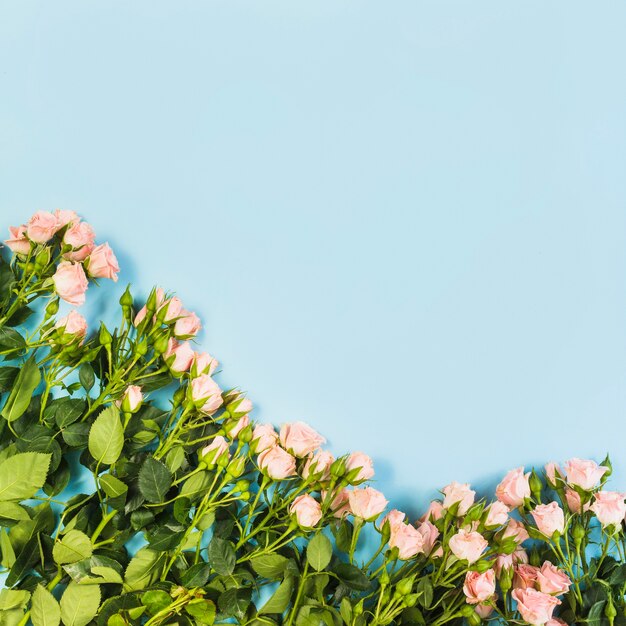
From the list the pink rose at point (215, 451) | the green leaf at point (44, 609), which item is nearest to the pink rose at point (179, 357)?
the pink rose at point (215, 451)

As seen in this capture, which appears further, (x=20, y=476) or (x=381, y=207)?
(x=381, y=207)

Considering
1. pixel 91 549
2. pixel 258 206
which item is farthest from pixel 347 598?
pixel 258 206

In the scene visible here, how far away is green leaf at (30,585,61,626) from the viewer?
0.88 metres

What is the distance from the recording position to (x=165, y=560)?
0.92 m

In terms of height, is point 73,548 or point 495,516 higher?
point 495,516

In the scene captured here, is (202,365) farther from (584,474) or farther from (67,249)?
(584,474)

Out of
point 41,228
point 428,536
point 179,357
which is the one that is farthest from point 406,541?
point 41,228

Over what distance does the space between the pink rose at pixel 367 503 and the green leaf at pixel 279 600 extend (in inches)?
5.0

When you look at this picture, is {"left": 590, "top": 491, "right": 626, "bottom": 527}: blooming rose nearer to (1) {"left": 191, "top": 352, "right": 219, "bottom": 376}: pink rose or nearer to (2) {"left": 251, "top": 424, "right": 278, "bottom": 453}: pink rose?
(2) {"left": 251, "top": 424, "right": 278, "bottom": 453}: pink rose

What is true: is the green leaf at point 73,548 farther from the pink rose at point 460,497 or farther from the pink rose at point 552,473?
the pink rose at point 552,473

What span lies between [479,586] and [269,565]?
261mm

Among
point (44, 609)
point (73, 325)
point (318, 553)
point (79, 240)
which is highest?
point (79, 240)

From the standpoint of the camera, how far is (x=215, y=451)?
0.93 metres

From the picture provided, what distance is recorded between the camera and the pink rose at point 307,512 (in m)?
0.91
